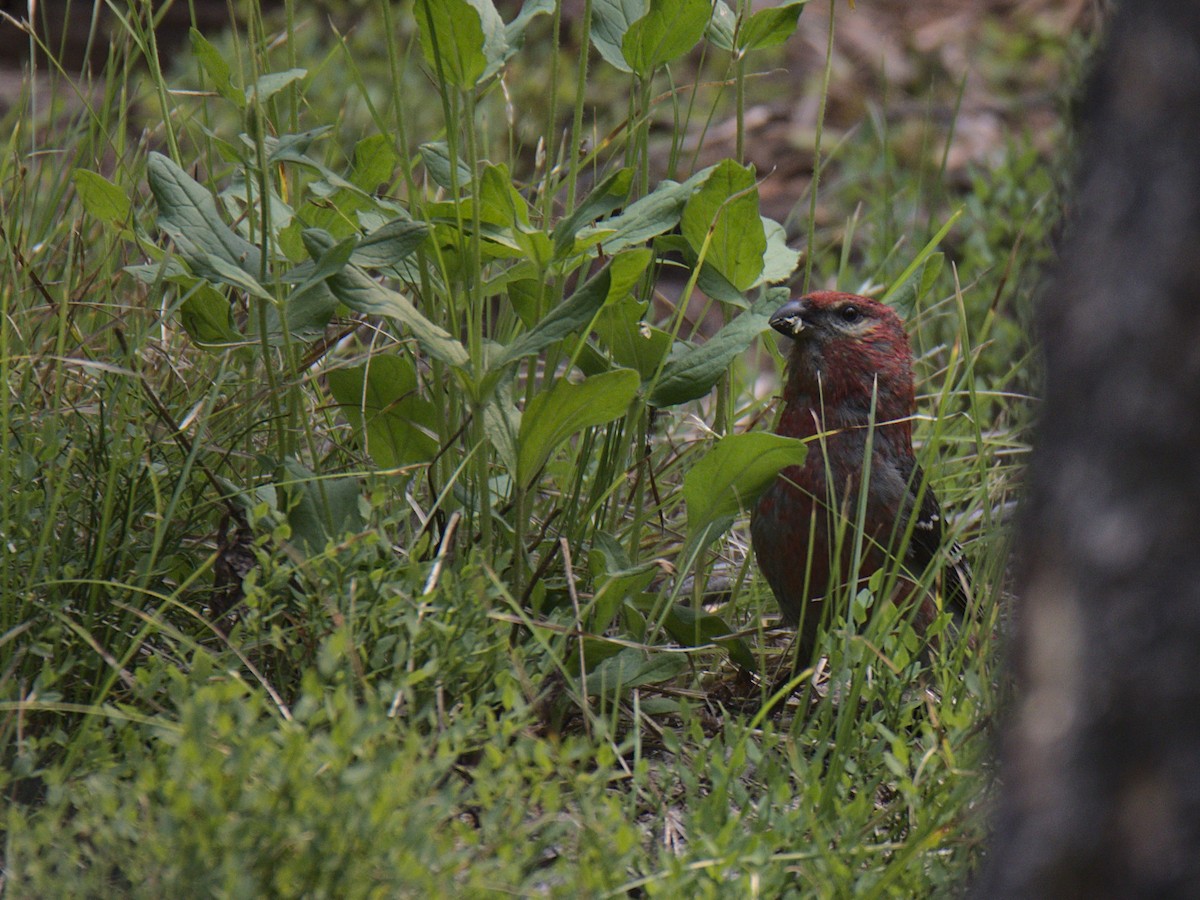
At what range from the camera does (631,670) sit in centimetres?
238

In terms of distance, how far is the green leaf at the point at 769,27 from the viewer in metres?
2.55

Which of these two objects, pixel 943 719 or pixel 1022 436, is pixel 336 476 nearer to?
pixel 943 719

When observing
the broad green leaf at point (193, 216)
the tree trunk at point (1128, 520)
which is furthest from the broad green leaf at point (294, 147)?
Answer: the tree trunk at point (1128, 520)

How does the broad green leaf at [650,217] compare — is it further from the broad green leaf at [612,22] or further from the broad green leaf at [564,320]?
the broad green leaf at [612,22]

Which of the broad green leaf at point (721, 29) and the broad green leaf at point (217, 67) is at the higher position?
the broad green leaf at point (721, 29)

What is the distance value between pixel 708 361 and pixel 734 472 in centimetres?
23

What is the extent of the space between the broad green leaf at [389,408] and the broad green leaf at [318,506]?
17 centimetres

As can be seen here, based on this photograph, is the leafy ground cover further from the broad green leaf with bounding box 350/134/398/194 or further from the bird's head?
the bird's head

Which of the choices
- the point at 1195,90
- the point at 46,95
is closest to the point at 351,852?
the point at 1195,90

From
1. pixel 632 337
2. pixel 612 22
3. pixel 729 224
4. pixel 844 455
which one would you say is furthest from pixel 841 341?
pixel 612 22

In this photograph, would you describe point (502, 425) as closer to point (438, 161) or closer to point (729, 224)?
point (438, 161)

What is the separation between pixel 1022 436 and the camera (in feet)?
10.8

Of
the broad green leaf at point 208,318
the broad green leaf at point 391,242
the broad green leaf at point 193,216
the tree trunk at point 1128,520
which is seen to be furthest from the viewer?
the broad green leaf at point 208,318

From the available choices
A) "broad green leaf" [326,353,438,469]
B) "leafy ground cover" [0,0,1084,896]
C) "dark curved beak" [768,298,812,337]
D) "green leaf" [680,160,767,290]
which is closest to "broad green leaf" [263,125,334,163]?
"leafy ground cover" [0,0,1084,896]
